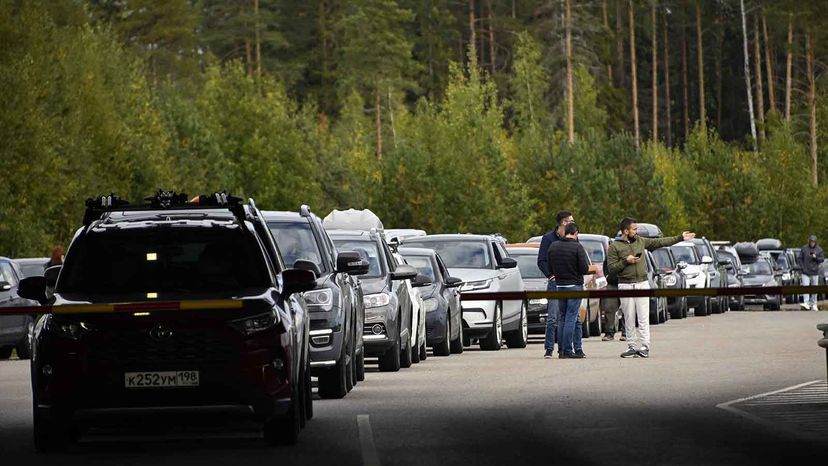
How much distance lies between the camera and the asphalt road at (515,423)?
14.5 metres

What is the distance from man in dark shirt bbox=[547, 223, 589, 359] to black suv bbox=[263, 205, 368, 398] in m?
6.75

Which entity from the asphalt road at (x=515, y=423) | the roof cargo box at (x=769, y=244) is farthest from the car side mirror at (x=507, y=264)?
the roof cargo box at (x=769, y=244)

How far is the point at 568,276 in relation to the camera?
2928 centimetres

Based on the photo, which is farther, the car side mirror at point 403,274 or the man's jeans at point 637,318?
the man's jeans at point 637,318

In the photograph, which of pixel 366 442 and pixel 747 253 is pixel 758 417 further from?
pixel 747 253

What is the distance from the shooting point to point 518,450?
582 inches

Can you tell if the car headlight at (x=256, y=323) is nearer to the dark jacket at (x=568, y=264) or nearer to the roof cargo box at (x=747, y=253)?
the dark jacket at (x=568, y=264)

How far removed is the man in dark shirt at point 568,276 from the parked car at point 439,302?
1.77 meters

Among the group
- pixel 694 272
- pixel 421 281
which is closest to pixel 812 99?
pixel 694 272

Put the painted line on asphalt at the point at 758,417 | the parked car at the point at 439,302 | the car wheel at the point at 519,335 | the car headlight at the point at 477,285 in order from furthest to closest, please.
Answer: the car wheel at the point at 519,335 < the car headlight at the point at 477,285 < the parked car at the point at 439,302 < the painted line on asphalt at the point at 758,417

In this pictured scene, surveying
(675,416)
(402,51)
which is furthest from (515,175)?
(675,416)

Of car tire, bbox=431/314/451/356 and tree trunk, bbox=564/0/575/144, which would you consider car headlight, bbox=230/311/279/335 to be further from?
tree trunk, bbox=564/0/575/144

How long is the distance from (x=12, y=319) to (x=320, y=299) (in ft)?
45.3

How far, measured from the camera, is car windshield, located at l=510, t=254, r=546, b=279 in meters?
37.8
